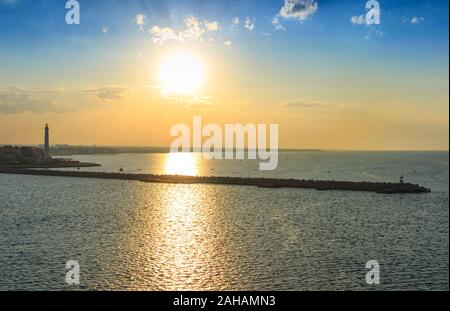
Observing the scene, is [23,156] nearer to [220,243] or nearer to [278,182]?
[278,182]

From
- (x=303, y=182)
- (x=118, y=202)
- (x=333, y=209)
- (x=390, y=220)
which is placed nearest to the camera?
(x=390, y=220)

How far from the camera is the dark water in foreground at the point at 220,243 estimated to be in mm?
26375

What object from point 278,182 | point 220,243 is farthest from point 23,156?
point 220,243

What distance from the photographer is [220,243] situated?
122ft

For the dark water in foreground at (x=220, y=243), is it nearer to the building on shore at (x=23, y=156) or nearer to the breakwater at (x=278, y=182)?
the breakwater at (x=278, y=182)

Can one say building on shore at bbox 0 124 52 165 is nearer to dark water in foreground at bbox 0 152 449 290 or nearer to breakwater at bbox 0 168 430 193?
breakwater at bbox 0 168 430 193

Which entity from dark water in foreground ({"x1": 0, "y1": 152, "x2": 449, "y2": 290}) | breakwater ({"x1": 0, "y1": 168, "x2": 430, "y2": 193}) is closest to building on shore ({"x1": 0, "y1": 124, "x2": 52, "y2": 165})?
breakwater ({"x1": 0, "y1": 168, "x2": 430, "y2": 193})

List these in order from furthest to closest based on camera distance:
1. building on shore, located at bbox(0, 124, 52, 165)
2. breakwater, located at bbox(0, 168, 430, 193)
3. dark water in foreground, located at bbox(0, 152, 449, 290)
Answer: building on shore, located at bbox(0, 124, 52, 165)
breakwater, located at bbox(0, 168, 430, 193)
dark water in foreground, located at bbox(0, 152, 449, 290)

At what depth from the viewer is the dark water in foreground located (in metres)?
26.4
